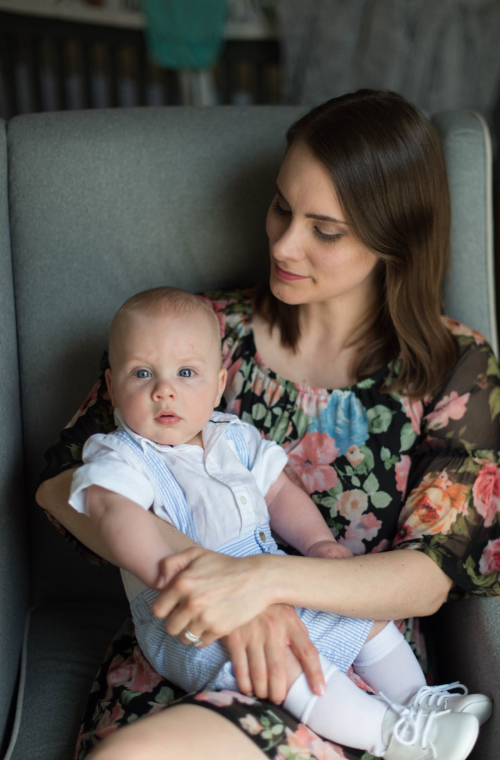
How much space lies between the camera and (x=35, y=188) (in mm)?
1561

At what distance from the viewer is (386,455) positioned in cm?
143

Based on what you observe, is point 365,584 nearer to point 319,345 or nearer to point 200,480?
point 200,480

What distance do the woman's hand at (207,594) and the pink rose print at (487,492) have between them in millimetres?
456

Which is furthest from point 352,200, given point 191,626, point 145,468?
point 191,626

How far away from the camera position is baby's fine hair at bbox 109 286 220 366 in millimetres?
1269

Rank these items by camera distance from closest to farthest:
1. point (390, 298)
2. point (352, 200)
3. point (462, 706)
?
point (462, 706) → point (352, 200) → point (390, 298)

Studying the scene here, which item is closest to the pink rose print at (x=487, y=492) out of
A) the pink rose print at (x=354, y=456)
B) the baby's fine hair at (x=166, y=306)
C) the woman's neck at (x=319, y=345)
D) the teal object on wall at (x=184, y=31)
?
the pink rose print at (x=354, y=456)

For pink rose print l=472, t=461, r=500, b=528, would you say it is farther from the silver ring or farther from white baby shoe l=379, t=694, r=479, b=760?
the silver ring

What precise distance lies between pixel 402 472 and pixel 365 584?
285mm

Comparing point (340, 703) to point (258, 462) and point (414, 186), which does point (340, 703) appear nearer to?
point (258, 462)

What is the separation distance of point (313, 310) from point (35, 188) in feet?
2.00

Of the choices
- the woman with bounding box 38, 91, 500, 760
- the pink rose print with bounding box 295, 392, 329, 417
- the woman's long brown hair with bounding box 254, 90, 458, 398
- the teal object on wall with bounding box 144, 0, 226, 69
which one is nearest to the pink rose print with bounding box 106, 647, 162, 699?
the woman with bounding box 38, 91, 500, 760

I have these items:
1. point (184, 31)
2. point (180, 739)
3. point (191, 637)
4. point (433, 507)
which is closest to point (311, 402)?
point (433, 507)

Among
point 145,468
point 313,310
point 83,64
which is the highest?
point 83,64
